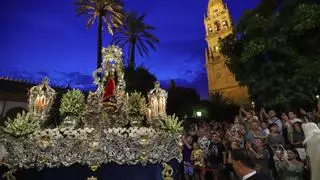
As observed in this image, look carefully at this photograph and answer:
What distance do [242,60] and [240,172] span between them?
1702 centimetres

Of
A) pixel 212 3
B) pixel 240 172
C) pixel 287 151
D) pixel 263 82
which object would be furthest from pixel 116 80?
pixel 212 3

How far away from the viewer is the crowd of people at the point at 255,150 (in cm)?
857

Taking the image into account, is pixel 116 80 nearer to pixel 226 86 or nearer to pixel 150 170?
pixel 150 170

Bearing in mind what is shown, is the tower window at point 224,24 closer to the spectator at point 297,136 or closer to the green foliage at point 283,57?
Answer: the green foliage at point 283,57

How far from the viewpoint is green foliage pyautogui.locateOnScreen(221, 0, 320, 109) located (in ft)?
58.7

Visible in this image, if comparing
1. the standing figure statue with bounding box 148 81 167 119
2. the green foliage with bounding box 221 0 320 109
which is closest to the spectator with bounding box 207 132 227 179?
the standing figure statue with bounding box 148 81 167 119

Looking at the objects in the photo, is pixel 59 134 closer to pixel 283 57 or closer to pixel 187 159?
pixel 187 159

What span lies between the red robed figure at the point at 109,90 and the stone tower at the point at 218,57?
4364 centimetres

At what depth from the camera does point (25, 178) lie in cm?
725

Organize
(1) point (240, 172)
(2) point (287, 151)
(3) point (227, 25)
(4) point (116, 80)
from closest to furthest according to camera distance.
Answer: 1. (1) point (240, 172)
2. (2) point (287, 151)
3. (4) point (116, 80)
4. (3) point (227, 25)

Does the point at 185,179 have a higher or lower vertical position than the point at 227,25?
lower

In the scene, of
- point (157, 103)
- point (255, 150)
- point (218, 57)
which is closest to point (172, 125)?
point (157, 103)

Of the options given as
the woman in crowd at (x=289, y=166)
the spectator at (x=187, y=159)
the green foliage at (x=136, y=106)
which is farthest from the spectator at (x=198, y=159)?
the woman in crowd at (x=289, y=166)

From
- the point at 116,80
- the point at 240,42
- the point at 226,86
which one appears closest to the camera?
the point at 116,80
